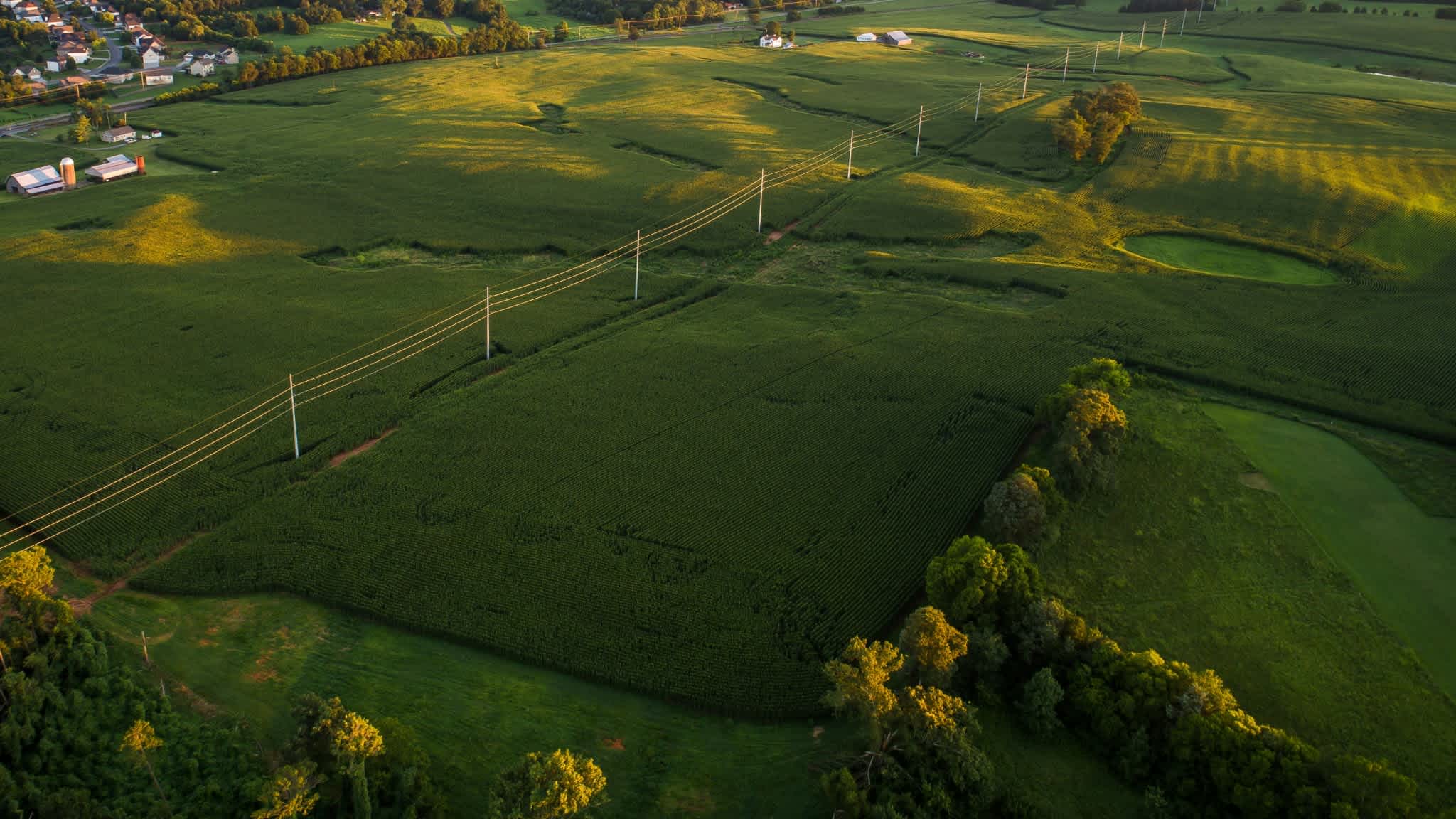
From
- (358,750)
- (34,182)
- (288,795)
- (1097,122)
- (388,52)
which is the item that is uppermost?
(388,52)

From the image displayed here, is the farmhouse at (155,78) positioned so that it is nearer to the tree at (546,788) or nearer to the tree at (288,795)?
the tree at (288,795)

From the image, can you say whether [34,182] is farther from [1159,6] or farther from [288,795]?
[1159,6]

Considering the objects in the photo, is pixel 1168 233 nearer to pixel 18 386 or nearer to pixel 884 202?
pixel 884 202

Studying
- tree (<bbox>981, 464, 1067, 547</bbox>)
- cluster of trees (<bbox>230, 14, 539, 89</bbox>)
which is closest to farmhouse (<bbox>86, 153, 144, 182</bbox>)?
cluster of trees (<bbox>230, 14, 539, 89</bbox>)

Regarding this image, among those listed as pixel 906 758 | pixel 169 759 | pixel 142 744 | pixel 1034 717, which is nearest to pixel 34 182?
pixel 169 759

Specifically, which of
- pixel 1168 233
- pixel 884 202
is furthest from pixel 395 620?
pixel 1168 233

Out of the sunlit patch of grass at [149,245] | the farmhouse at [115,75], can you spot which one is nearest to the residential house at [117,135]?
the farmhouse at [115,75]
